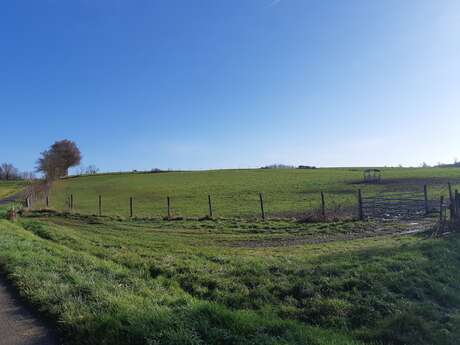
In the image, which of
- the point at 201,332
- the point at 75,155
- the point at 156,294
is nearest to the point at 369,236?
the point at 156,294

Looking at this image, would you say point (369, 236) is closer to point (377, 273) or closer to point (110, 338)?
point (377, 273)

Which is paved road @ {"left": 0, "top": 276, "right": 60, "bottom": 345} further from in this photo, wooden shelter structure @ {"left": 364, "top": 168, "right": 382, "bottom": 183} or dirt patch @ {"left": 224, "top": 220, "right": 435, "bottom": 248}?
wooden shelter structure @ {"left": 364, "top": 168, "right": 382, "bottom": 183}

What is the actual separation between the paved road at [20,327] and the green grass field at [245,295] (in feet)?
0.62

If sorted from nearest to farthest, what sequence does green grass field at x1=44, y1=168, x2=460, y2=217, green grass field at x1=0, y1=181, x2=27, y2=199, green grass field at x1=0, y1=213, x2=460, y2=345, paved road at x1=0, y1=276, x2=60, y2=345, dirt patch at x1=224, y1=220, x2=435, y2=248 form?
1. paved road at x1=0, y1=276, x2=60, y2=345
2. green grass field at x1=0, y1=213, x2=460, y2=345
3. dirt patch at x1=224, y1=220, x2=435, y2=248
4. green grass field at x1=44, y1=168, x2=460, y2=217
5. green grass field at x1=0, y1=181, x2=27, y2=199

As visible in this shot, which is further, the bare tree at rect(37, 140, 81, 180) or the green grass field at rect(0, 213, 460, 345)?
the bare tree at rect(37, 140, 81, 180)

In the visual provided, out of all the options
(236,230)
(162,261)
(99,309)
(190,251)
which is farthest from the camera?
(236,230)

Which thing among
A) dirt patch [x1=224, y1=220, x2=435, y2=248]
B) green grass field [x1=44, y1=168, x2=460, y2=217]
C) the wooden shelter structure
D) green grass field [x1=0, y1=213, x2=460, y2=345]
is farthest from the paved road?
the wooden shelter structure

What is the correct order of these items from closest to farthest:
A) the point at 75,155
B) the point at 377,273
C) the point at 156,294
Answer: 1. the point at 156,294
2. the point at 377,273
3. the point at 75,155

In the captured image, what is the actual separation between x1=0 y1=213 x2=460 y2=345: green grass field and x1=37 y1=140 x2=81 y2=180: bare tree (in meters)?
86.5

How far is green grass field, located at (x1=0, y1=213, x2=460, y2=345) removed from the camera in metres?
4.48

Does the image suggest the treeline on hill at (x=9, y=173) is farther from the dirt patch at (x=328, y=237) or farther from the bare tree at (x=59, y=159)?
the dirt patch at (x=328, y=237)

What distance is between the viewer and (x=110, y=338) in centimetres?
413

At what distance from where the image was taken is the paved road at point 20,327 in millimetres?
4324

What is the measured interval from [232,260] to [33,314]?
16.7 ft
